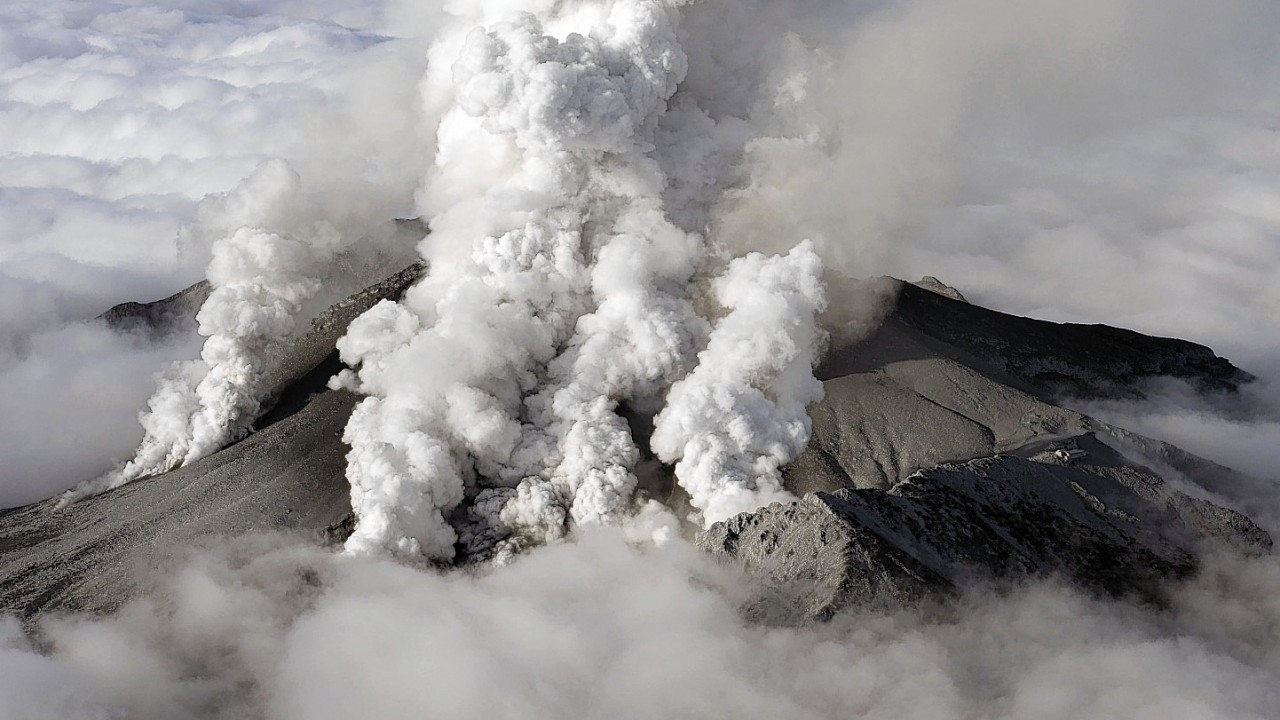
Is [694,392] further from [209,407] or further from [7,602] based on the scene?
[7,602]

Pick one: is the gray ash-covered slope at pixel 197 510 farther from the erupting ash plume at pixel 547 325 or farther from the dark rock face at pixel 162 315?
the dark rock face at pixel 162 315

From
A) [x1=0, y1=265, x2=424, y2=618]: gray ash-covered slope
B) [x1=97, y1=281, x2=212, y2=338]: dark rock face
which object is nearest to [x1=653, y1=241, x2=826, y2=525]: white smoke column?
[x1=0, y1=265, x2=424, y2=618]: gray ash-covered slope

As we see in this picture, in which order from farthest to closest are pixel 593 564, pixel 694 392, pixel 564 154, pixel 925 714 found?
pixel 564 154 → pixel 694 392 → pixel 593 564 → pixel 925 714

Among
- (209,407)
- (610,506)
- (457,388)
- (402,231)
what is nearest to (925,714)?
(610,506)

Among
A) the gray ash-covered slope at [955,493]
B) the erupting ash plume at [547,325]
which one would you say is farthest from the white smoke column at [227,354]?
the gray ash-covered slope at [955,493]

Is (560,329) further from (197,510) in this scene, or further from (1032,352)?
(1032,352)

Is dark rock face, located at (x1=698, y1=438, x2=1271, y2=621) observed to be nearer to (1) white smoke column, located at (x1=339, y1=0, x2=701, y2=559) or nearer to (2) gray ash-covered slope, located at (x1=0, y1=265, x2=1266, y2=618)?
(2) gray ash-covered slope, located at (x1=0, y1=265, x2=1266, y2=618)
